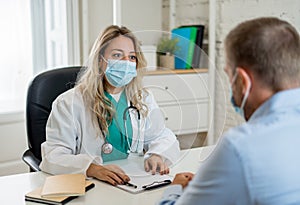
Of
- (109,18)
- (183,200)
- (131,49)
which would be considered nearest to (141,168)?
(131,49)

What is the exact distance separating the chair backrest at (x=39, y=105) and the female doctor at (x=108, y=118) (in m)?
0.33

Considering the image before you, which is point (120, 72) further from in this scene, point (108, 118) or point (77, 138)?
point (77, 138)

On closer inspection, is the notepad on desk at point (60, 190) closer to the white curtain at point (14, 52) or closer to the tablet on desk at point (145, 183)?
the tablet on desk at point (145, 183)

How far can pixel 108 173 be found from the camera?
142 cm

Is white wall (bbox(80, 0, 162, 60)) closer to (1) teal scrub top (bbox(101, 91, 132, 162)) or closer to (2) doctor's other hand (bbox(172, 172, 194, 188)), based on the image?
(1) teal scrub top (bbox(101, 91, 132, 162))

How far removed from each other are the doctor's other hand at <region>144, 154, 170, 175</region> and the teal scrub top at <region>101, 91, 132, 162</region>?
9 cm

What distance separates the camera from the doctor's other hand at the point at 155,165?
150 cm

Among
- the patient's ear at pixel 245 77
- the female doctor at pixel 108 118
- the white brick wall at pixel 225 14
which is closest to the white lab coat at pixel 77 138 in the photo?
the female doctor at pixel 108 118

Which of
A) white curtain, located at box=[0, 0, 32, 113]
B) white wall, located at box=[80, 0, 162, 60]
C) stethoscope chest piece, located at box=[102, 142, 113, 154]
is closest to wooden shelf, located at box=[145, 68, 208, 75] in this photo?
stethoscope chest piece, located at box=[102, 142, 113, 154]

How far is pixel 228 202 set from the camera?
789mm

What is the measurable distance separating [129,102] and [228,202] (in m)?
0.81

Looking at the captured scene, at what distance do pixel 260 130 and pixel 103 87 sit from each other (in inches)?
35.0

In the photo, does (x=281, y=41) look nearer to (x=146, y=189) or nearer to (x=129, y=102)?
(x=146, y=189)

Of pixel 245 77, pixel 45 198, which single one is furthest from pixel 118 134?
pixel 245 77
